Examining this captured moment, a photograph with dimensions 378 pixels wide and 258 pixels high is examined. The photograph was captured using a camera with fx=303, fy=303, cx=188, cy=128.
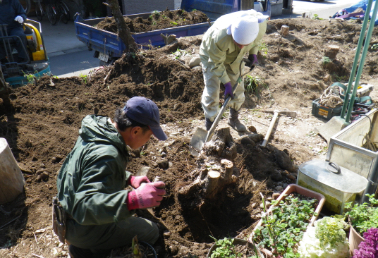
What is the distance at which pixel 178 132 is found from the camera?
16.5 ft

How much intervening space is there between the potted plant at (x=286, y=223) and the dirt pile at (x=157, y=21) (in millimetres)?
6509

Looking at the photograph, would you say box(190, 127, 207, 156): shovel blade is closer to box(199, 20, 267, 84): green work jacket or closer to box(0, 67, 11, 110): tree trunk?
box(199, 20, 267, 84): green work jacket

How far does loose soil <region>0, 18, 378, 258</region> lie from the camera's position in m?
3.28

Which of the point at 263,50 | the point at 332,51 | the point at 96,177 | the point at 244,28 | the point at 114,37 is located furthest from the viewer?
the point at 332,51

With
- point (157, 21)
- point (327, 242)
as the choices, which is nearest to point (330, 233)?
point (327, 242)

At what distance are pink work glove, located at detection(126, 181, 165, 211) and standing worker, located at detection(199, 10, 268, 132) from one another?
2567mm

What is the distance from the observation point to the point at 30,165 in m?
3.97

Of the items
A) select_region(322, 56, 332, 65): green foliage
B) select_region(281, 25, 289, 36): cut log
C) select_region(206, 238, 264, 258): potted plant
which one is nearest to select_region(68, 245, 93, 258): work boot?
select_region(206, 238, 264, 258): potted plant

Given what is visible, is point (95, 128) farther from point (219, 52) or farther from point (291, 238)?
point (219, 52)

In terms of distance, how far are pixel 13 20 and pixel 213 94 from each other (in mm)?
4778

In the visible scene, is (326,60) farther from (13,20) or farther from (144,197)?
(13,20)

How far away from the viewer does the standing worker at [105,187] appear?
79.0 inches

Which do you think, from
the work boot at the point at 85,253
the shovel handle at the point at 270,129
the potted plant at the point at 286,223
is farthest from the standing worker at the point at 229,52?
the work boot at the point at 85,253

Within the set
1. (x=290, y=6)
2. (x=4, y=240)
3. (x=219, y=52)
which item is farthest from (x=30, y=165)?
(x=290, y=6)
